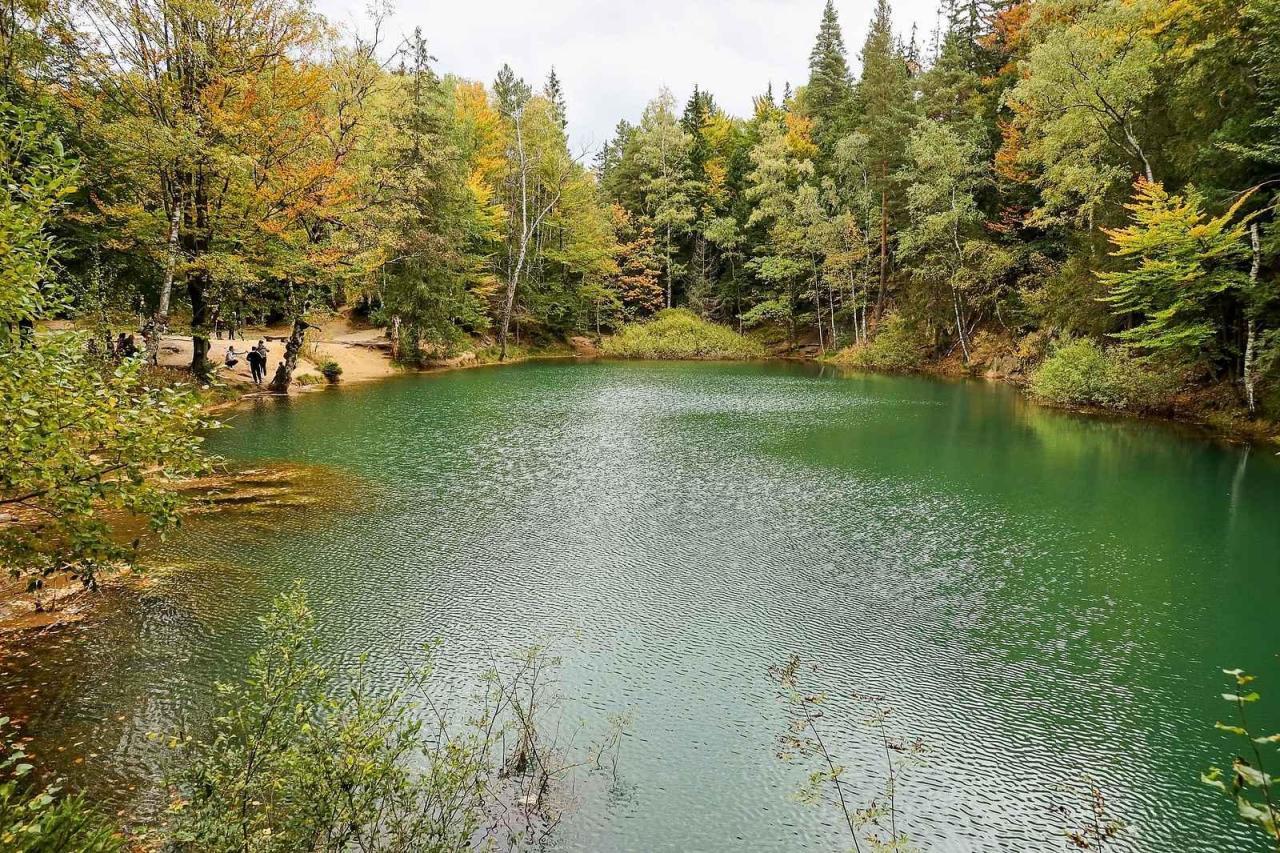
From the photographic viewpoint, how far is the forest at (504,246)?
3869mm

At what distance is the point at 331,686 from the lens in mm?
5695

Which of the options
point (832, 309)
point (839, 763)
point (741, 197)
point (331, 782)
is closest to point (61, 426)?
point (331, 782)

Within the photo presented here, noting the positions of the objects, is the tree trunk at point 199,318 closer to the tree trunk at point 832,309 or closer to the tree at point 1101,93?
the tree at point 1101,93

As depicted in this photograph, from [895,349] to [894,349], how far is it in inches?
2.1

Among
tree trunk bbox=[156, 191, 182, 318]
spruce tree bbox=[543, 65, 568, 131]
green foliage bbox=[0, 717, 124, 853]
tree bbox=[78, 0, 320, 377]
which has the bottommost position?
green foliage bbox=[0, 717, 124, 853]

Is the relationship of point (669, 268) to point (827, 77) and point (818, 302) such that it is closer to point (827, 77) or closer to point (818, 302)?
point (818, 302)

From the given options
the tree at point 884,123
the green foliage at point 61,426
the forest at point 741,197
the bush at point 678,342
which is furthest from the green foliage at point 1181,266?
the bush at point 678,342

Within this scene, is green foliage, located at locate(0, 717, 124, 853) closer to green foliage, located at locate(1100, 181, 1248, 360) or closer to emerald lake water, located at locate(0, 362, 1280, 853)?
emerald lake water, located at locate(0, 362, 1280, 853)

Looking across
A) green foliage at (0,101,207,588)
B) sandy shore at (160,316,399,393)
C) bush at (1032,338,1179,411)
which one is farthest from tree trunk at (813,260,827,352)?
green foliage at (0,101,207,588)

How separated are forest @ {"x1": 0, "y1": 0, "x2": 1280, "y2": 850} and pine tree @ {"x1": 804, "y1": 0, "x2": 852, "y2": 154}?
255mm

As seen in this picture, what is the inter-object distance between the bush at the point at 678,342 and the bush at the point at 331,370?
20.2 meters

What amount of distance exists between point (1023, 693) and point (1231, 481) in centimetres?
1074

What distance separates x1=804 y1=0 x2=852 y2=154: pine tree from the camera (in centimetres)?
4769

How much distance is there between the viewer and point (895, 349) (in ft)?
120
